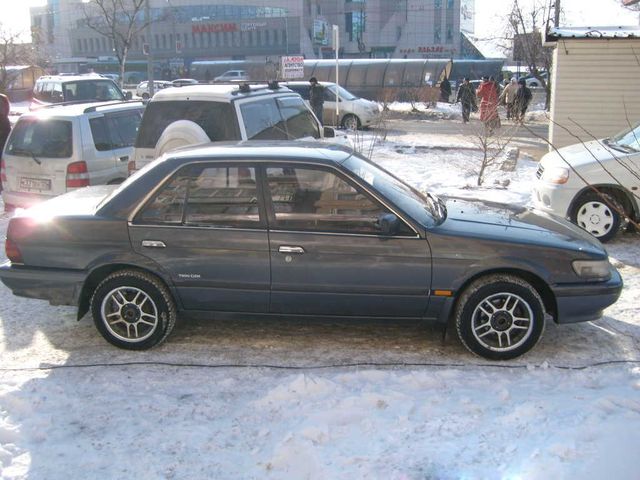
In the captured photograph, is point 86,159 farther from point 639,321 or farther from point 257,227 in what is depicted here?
point 639,321

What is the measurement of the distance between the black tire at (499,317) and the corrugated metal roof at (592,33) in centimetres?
1032

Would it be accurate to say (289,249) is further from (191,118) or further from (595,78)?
(595,78)

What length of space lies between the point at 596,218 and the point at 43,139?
7.05 m

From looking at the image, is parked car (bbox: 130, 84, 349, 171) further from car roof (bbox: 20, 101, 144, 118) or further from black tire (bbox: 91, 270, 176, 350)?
black tire (bbox: 91, 270, 176, 350)

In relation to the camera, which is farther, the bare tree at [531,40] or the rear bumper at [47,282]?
the bare tree at [531,40]

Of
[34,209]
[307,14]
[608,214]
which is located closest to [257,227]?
[34,209]

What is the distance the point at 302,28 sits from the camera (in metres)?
90.0

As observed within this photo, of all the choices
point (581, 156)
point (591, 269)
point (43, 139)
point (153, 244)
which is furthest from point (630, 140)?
point (43, 139)

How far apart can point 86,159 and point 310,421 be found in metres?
6.04

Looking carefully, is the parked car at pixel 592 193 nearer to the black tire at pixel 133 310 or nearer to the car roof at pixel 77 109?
the black tire at pixel 133 310

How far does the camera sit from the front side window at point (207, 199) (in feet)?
15.3

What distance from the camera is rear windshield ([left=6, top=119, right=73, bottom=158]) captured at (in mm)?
8516

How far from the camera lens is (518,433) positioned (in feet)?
11.9

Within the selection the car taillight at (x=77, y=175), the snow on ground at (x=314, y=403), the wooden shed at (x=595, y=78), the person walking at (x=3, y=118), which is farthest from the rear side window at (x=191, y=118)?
the wooden shed at (x=595, y=78)
